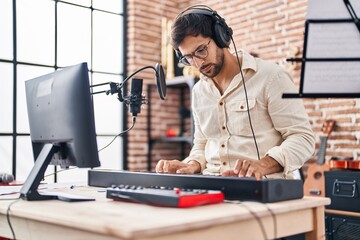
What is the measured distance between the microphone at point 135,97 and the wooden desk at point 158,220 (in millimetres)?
456

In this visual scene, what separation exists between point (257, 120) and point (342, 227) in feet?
4.79

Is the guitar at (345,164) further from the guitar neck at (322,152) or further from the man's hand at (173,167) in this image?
the man's hand at (173,167)

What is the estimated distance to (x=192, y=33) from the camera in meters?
1.79

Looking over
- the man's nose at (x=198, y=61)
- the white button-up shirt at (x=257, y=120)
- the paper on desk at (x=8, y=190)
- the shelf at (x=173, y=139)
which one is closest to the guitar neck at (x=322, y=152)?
the shelf at (x=173, y=139)

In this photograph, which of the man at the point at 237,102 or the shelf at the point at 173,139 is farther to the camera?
the shelf at the point at 173,139

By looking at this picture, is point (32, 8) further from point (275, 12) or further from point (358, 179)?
point (358, 179)

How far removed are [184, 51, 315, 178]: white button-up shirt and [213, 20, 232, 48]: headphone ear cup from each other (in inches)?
4.2

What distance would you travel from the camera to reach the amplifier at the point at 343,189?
2834 millimetres

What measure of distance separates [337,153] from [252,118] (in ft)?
5.81

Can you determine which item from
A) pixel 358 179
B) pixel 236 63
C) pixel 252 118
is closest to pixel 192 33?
pixel 236 63

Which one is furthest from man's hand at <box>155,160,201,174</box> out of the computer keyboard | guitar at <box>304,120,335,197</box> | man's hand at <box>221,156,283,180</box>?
guitar at <box>304,120,335,197</box>

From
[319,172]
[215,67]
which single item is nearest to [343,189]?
[319,172]

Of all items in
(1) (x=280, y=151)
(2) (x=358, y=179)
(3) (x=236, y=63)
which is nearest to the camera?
(1) (x=280, y=151)

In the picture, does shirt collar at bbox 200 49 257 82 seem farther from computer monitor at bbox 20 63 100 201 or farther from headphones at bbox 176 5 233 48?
computer monitor at bbox 20 63 100 201
